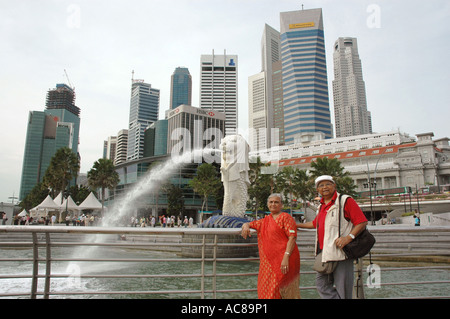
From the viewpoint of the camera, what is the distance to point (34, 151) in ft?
446

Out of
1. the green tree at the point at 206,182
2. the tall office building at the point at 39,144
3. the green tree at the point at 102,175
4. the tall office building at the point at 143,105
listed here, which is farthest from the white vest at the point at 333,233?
the tall office building at the point at 143,105

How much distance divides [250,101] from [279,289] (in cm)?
18957

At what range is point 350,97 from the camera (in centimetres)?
18838

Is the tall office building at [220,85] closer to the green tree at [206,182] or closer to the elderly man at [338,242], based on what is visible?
the green tree at [206,182]

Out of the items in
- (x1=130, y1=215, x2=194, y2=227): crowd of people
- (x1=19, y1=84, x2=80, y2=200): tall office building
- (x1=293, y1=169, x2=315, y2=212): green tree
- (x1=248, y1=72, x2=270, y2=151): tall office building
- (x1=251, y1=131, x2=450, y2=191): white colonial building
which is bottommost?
(x1=130, y1=215, x2=194, y2=227): crowd of people

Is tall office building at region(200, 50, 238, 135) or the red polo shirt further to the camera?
tall office building at region(200, 50, 238, 135)

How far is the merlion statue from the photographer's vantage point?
1666 centimetres

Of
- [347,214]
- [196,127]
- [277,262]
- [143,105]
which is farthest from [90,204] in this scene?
[143,105]

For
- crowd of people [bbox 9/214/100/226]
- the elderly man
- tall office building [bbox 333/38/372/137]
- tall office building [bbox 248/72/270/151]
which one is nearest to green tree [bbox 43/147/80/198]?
crowd of people [bbox 9/214/100/226]

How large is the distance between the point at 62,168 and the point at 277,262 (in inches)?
1716

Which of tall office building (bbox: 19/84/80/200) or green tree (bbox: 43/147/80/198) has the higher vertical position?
tall office building (bbox: 19/84/80/200)

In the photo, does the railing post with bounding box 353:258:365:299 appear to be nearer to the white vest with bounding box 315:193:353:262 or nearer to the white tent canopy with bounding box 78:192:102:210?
the white vest with bounding box 315:193:353:262

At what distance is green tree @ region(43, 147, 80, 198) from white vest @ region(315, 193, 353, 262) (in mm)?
43121
